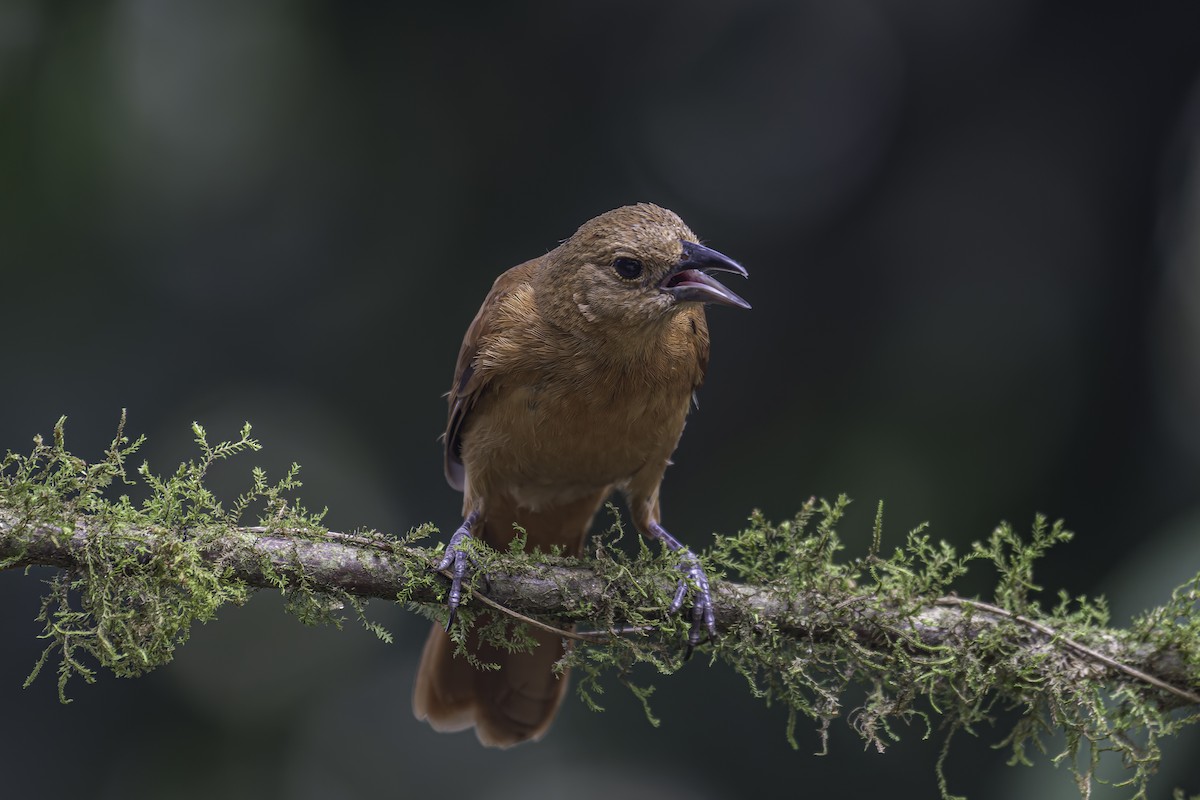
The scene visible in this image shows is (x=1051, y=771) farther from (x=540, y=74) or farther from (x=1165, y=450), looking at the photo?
(x=540, y=74)

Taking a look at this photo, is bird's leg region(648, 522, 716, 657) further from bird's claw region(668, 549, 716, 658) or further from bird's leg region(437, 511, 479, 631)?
bird's leg region(437, 511, 479, 631)

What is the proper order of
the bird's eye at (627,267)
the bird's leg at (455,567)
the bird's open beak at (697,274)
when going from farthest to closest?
1. the bird's eye at (627,267)
2. the bird's open beak at (697,274)
3. the bird's leg at (455,567)

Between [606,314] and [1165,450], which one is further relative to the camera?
[1165,450]

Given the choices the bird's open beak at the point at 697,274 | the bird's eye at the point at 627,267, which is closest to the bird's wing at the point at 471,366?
the bird's eye at the point at 627,267

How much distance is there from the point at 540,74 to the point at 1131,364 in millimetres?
2578

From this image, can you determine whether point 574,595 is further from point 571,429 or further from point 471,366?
point 471,366

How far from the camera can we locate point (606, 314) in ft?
10.4

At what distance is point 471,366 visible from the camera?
338 centimetres

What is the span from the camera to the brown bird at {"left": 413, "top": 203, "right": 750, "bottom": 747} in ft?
10.3

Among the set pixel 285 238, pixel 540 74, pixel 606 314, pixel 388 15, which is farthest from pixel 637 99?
pixel 606 314

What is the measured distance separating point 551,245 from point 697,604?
2.29m

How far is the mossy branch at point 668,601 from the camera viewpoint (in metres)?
2.34

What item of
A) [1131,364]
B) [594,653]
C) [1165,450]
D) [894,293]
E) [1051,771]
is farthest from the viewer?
[894,293]

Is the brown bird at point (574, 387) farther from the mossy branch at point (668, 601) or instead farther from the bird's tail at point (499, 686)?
the mossy branch at point (668, 601)
